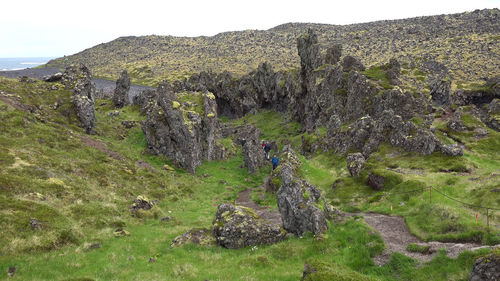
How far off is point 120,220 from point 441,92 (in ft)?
310

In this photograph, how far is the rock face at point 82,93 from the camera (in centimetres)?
5644

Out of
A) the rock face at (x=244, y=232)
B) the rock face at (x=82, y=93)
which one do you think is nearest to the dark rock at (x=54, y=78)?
the rock face at (x=82, y=93)

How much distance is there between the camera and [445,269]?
1595cm

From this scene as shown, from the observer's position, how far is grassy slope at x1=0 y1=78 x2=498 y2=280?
18.7 m

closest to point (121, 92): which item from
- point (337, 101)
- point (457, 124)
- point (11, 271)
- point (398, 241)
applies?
point (337, 101)

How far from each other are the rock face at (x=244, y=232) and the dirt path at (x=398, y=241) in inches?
308

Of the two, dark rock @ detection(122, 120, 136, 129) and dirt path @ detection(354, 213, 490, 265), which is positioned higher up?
dark rock @ detection(122, 120, 136, 129)

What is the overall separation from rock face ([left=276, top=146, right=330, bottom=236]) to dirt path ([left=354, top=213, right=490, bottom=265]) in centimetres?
436

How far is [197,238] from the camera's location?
82.7 ft

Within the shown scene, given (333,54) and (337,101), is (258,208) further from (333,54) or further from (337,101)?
(333,54)

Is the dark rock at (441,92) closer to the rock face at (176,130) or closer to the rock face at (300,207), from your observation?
the rock face at (176,130)

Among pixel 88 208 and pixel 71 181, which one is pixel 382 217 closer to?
pixel 88 208

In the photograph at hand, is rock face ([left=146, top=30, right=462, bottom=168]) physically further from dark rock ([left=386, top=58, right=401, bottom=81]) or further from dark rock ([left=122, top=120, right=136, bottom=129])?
dark rock ([left=122, top=120, right=136, bottom=129])

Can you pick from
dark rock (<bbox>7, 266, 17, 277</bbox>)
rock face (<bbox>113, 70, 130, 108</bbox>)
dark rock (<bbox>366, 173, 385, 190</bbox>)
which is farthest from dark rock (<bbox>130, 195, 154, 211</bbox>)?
rock face (<bbox>113, 70, 130, 108</bbox>)
